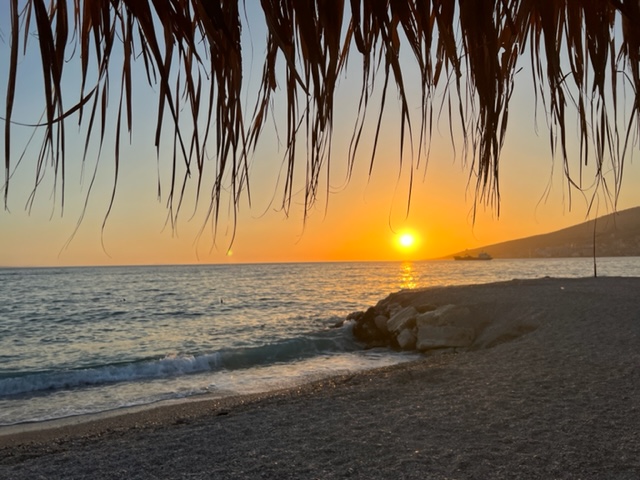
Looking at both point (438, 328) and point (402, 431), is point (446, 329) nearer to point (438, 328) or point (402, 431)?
point (438, 328)

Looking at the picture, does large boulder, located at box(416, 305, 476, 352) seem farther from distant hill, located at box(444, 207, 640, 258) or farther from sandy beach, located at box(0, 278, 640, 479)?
distant hill, located at box(444, 207, 640, 258)

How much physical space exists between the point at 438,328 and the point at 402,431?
357 inches

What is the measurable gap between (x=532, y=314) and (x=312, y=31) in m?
14.5

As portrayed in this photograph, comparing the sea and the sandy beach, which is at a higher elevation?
the sandy beach

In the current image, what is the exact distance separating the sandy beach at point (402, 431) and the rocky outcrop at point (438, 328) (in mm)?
3305

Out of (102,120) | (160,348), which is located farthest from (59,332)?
(102,120)

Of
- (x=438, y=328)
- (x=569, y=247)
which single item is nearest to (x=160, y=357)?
(x=438, y=328)

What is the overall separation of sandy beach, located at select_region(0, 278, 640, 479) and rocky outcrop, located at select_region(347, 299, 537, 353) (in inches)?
130

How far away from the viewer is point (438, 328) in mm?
14055

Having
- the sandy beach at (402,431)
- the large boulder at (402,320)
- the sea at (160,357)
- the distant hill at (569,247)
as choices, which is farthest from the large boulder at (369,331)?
the distant hill at (569,247)

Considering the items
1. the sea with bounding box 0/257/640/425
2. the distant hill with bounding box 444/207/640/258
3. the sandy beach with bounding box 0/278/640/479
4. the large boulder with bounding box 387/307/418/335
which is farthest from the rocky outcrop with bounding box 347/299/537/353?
the distant hill with bounding box 444/207/640/258

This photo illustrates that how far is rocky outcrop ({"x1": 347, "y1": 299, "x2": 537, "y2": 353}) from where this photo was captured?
1321 cm

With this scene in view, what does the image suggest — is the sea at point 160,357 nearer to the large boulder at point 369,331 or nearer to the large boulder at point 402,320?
the large boulder at point 369,331

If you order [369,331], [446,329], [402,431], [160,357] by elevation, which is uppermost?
[402,431]
